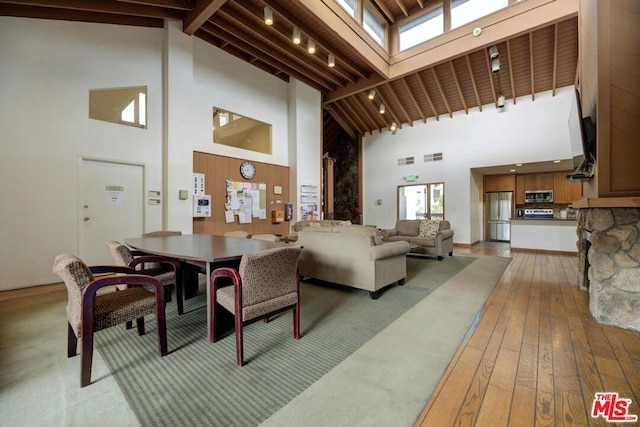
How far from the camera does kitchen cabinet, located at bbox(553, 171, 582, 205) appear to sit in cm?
718

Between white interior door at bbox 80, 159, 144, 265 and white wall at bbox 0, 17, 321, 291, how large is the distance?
12cm

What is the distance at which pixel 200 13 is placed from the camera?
4324 mm

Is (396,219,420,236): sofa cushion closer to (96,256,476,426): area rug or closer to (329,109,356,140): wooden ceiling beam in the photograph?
(96,256,476,426): area rug

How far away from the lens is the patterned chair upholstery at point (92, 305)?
1547 millimetres

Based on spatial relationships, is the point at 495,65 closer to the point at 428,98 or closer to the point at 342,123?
the point at 428,98

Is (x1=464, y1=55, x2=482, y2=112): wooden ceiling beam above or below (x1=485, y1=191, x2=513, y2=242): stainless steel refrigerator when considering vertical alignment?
above

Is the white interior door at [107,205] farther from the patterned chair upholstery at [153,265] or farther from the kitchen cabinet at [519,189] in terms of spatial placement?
the kitchen cabinet at [519,189]

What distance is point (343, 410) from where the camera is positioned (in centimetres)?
137

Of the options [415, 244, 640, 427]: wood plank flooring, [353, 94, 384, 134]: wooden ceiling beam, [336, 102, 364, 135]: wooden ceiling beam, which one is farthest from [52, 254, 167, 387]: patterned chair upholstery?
[336, 102, 364, 135]: wooden ceiling beam

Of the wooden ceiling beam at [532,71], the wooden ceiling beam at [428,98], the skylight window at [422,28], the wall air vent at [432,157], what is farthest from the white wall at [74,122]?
the wooden ceiling beam at [532,71]

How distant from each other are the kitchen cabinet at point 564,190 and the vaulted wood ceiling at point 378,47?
2.64 m

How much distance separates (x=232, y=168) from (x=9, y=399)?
4863mm

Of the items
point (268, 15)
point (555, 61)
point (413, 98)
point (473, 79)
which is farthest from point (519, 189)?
point (268, 15)

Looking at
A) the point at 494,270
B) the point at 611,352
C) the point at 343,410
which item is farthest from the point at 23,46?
the point at 494,270
